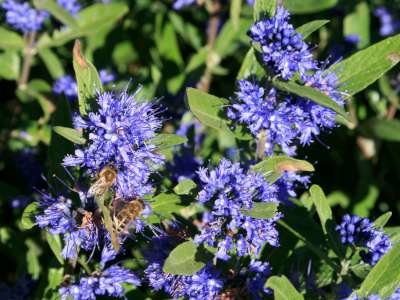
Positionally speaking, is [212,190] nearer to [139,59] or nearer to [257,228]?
[257,228]

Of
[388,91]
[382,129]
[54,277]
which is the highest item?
[388,91]

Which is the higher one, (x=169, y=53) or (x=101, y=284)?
(x=169, y=53)

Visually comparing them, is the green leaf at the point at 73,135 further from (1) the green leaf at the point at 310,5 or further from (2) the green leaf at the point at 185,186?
(1) the green leaf at the point at 310,5

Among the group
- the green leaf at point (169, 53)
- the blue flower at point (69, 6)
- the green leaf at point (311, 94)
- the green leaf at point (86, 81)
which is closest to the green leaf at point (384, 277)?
the green leaf at point (311, 94)

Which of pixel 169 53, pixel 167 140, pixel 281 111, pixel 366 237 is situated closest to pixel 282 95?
pixel 281 111

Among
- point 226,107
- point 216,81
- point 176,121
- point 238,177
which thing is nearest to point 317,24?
point 226,107

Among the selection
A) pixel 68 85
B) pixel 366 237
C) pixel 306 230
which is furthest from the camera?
pixel 68 85

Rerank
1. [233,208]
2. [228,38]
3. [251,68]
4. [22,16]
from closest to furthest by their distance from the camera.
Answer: [233,208], [251,68], [22,16], [228,38]

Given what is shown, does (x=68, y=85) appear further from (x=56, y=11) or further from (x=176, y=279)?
(x=176, y=279)
